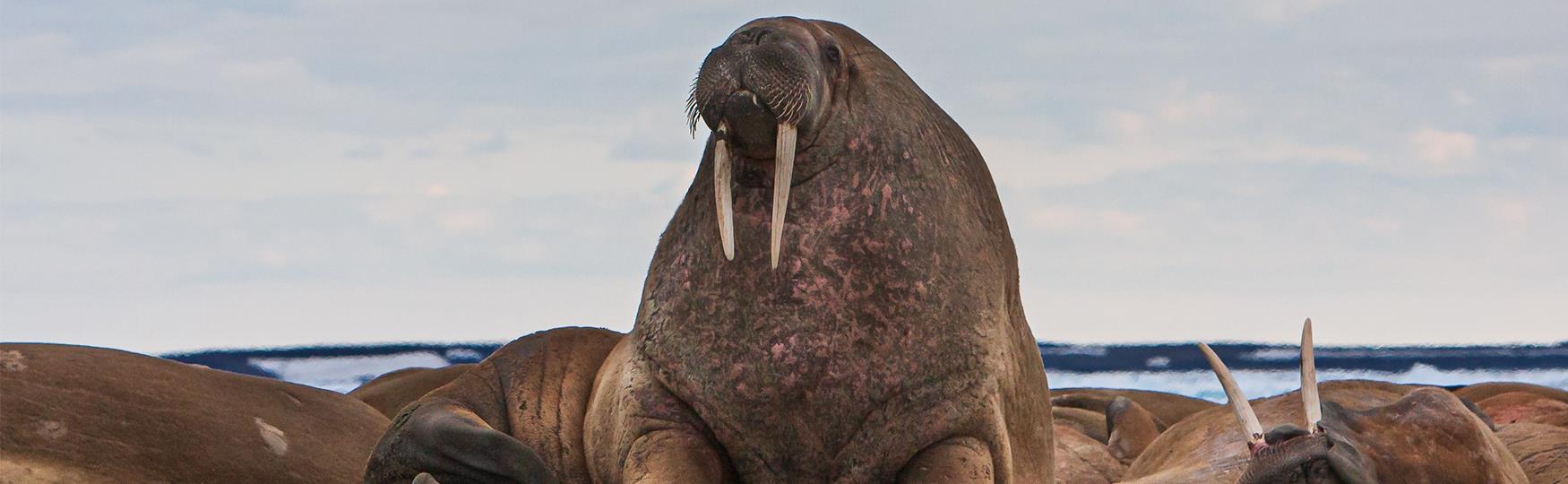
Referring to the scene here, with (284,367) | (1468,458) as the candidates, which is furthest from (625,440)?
(284,367)

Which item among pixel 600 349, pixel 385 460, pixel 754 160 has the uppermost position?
pixel 754 160

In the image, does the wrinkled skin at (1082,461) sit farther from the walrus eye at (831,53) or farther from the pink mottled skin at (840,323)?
the walrus eye at (831,53)

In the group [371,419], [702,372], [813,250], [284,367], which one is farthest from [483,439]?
[284,367]

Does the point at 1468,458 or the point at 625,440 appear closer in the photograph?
the point at 625,440

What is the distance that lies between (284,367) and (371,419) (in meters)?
6.97

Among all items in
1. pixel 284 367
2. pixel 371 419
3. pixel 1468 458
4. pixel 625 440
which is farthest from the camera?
pixel 284 367

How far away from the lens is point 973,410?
4617 millimetres

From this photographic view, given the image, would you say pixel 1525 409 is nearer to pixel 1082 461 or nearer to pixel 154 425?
pixel 1082 461

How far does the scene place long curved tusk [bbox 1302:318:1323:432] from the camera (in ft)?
17.0

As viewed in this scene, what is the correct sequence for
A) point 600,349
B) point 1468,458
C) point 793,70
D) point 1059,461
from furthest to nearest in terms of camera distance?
point 1059,461
point 600,349
point 1468,458
point 793,70

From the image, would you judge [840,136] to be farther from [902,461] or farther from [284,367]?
[284,367]

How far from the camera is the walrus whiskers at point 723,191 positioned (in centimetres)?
444

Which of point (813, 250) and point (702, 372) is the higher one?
point (813, 250)

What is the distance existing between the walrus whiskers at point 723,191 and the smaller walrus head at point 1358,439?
1.42 meters
